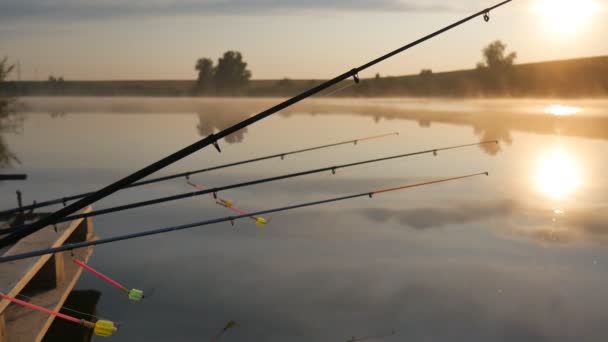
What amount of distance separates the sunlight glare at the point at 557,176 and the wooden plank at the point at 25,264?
1771 centimetres

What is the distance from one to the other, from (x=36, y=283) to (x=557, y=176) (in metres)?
24.7

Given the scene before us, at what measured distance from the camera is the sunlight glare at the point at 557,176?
26.5 metres

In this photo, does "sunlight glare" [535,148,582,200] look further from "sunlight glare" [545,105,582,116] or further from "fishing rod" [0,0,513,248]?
"sunlight glare" [545,105,582,116]

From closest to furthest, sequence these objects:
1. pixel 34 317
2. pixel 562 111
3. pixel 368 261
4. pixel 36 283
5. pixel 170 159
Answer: pixel 170 159 → pixel 34 317 → pixel 36 283 → pixel 368 261 → pixel 562 111

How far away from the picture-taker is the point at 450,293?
505 inches

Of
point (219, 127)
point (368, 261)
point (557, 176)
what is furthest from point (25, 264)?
point (219, 127)

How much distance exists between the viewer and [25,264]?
10430mm

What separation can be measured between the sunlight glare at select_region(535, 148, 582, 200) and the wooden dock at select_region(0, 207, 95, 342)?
695 inches

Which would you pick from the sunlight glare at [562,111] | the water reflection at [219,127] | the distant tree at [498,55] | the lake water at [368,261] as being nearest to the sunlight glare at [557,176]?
the lake water at [368,261]

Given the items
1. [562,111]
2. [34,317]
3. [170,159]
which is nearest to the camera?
[170,159]

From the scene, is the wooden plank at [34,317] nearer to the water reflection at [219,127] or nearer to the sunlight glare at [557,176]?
the sunlight glare at [557,176]

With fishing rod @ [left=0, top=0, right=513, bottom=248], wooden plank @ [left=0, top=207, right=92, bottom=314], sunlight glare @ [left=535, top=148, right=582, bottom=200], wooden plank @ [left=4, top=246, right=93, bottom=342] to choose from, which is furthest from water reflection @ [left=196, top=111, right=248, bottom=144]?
fishing rod @ [left=0, top=0, right=513, bottom=248]

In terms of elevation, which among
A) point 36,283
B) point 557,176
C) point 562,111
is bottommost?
point 36,283

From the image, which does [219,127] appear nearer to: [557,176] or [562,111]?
[557,176]
